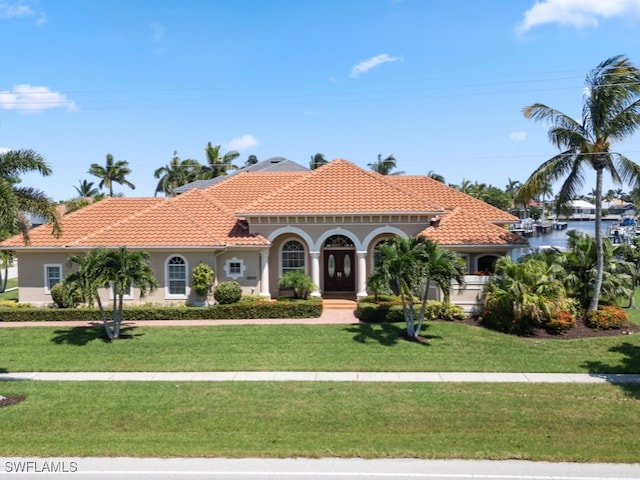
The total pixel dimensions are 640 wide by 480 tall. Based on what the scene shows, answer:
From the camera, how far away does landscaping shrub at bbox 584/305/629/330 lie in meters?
19.7

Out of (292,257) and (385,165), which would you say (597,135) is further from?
(385,165)

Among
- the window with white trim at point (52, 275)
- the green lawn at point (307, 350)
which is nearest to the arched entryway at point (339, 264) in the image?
the green lawn at point (307, 350)

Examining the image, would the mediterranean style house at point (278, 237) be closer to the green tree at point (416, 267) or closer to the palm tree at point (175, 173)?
the green tree at point (416, 267)

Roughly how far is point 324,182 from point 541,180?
10317mm

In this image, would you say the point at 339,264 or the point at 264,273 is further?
the point at 339,264

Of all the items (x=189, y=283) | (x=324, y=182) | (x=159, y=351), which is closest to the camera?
(x=159, y=351)

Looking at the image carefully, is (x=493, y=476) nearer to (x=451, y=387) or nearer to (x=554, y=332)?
(x=451, y=387)

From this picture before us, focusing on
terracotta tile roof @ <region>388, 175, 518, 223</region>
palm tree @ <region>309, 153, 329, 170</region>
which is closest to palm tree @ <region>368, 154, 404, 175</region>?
palm tree @ <region>309, 153, 329, 170</region>

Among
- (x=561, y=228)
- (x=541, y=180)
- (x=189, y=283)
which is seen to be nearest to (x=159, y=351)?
(x=189, y=283)

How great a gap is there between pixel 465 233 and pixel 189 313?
12.7 meters

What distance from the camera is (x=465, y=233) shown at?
23.9 m

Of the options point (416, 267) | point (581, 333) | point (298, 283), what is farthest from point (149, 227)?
point (581, 333)

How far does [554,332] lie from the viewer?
63.3 ft

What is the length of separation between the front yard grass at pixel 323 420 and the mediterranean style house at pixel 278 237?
9.55 m
